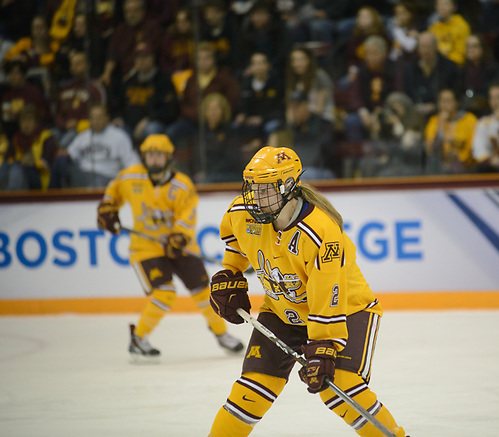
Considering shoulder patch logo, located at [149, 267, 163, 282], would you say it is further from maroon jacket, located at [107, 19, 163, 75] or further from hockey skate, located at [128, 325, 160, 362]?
maroon jacket, located at [107, 19, 163, 75]

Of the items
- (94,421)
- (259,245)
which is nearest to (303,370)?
(259,245)

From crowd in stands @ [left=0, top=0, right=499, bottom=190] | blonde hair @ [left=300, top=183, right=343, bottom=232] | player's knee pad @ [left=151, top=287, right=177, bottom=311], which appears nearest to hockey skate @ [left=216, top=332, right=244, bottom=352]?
player's knee pad @ [left=151, top=287, right=177, bottom=311]

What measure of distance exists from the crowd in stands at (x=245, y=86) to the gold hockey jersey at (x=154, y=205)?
1.54m

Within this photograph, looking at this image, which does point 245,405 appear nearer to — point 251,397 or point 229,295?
point 251,397

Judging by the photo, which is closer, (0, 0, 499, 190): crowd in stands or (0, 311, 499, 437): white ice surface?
(0, 311, 499, 437): white ice surface

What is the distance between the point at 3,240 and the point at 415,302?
3.42 metres

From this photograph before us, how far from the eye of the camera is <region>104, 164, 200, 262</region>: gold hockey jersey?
4777mm

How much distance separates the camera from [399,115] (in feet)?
20.3

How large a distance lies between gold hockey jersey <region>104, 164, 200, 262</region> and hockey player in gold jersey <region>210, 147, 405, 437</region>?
2.41 metres

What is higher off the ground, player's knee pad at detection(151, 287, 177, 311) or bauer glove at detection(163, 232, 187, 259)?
bauer glove at detection(163, 232, 187, 259)

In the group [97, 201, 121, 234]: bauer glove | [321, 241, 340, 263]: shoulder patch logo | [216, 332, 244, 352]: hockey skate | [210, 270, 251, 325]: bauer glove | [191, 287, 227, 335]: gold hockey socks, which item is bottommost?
[216, 332, 244, 352]: hockey skate

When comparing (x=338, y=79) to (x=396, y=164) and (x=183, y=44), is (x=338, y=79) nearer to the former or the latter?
(x=396, y=164)

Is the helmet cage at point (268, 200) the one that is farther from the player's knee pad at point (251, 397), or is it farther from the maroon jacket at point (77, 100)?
the maroon jacket at point (77, 100)

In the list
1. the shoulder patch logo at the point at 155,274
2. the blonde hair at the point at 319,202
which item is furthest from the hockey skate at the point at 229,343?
the blonde hair at the point at 319,202
